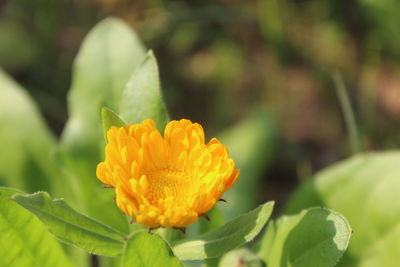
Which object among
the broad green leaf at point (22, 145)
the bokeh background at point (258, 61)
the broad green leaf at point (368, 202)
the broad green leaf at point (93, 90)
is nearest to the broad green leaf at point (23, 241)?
the broad green leaf at point (93, 90)

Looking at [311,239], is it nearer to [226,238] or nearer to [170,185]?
[226,238]

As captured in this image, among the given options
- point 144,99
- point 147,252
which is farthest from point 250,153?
point 147,252

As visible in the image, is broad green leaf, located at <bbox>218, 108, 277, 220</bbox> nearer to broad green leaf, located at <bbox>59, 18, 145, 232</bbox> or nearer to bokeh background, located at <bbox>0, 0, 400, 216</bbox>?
bokeh background, located at <bbox>0, 0, 400, 216</bbox>

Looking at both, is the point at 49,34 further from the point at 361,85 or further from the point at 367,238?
the point at 367,238

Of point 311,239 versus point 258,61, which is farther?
point 258,61

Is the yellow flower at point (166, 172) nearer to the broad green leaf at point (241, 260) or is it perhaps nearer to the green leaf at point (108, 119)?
the green leaf at point (108, 119)

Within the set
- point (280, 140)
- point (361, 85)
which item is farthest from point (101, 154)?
point (361, 85)

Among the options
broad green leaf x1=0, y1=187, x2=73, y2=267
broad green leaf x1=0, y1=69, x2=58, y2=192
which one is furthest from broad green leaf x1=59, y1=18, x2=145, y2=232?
broad green leaf x1=0, y1=187, x2=73, y2=267
